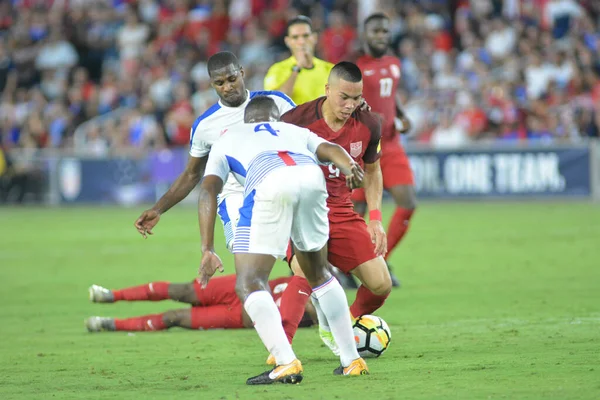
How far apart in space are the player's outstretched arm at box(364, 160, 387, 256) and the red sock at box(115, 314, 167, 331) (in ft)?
8.41

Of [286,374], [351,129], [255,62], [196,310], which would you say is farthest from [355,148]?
[255,62]

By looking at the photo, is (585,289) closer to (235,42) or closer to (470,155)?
(470,155)

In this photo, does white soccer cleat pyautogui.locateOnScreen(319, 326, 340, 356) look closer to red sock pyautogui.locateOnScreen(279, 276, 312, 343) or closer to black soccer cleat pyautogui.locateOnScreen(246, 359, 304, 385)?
red sock pyautogui.locateOnScreen(279, 276, 312, 343)

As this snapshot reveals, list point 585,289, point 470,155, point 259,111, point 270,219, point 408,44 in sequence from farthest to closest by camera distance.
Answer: point 408,44 < point 470,155 < point 585,289 < point 259,111 < point 270,219

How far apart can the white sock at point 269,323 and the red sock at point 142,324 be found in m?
2.92

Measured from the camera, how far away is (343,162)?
6.24m

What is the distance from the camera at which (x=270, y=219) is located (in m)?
6.27

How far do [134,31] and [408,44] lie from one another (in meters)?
8.95

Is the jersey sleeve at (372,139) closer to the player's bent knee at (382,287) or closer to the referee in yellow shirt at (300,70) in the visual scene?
the player's bent knee at (382,287)

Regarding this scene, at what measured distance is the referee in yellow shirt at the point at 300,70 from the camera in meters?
10.5

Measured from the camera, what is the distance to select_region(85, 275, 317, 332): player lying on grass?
28.8 ft

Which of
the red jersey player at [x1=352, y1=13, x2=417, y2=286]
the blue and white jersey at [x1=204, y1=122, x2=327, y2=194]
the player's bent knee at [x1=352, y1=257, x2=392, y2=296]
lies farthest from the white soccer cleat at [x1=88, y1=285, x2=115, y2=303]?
the red jersey player at [x1=352, y1=13, x2=417, y2=286]

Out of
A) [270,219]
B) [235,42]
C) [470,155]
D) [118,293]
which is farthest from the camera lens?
[235,42]

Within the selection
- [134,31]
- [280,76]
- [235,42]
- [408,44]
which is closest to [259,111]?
[280,76]
